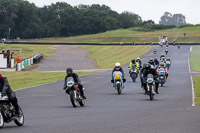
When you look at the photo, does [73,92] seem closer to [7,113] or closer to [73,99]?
[73,99]

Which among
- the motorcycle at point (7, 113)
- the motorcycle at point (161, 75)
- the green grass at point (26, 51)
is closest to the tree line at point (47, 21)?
the green grass at point (26, 51)

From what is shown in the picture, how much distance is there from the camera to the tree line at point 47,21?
513 ft

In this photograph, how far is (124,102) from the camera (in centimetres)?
2105

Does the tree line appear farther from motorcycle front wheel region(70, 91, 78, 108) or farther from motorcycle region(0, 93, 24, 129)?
motorcycle region(0, 93, 24, 129)

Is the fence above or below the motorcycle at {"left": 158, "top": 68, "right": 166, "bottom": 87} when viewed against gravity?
Result: below

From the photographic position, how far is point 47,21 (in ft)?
591

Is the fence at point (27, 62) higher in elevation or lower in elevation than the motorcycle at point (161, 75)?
lower

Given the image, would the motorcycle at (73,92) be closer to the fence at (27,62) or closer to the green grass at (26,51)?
the fence at (27,62)

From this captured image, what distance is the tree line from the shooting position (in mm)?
156250

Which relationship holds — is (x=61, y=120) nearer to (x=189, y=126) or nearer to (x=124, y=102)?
(x=189, y=126)

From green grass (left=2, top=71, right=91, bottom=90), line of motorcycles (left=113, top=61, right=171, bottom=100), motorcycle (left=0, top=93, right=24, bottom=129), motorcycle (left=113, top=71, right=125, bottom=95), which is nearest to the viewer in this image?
motorcycle (left=0, top=93, right=24, bottom=129)

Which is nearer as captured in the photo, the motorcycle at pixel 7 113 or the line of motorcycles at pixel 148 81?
the motorcycle at pixel 7 113

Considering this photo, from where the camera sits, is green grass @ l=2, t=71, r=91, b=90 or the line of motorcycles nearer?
the line of motorcycles

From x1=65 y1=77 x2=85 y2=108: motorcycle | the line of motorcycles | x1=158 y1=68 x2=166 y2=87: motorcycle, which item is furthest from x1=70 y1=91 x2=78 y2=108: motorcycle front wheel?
x1=158 y1=68 x2=166 y2=87: motorcycle
